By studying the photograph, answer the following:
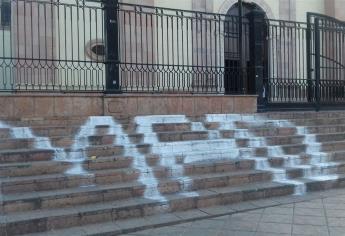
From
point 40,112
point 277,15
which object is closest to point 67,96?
point 40,112

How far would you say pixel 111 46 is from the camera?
380 inches

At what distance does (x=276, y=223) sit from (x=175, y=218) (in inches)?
49.9

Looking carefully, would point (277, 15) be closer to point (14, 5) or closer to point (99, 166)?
point (14, 5)

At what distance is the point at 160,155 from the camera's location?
795cm

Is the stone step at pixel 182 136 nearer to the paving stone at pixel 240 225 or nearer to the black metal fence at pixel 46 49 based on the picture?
the paving stone at pixel 240 225

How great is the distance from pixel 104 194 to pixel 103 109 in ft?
9.44

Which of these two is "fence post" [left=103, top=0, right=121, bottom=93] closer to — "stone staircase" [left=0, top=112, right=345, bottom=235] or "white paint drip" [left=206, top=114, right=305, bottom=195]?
"stone staircase" [left=0, top=112, right=345, bottom=235]

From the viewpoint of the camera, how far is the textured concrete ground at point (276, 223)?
6.10m

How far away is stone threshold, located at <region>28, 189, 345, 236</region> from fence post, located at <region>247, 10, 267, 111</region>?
13.1ft

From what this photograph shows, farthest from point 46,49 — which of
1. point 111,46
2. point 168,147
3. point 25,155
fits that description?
point 25,155

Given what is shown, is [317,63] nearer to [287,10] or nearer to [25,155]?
[287,10]

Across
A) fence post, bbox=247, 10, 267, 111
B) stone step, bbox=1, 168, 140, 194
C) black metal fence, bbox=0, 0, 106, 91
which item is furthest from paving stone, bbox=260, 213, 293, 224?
black metal fence, bbox=0, 0, 106, 91

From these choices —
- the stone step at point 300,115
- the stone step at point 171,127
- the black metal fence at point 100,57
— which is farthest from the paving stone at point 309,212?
the black metal fence at point 100,57

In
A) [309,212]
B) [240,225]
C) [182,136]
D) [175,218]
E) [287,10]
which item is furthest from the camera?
[287,10]
